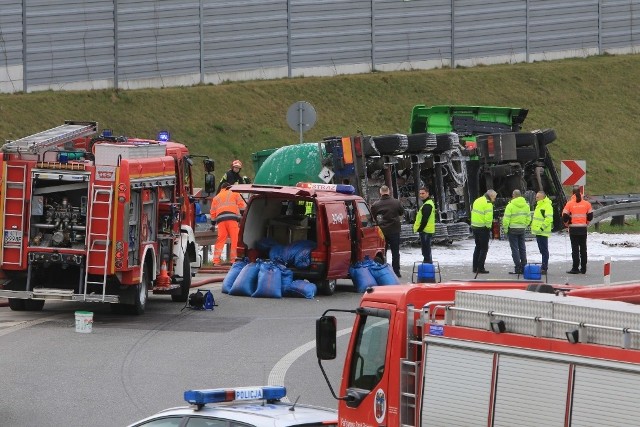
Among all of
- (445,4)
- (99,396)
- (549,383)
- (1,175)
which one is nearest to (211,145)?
(445,4)

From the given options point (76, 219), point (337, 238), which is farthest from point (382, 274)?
point (76, 219)

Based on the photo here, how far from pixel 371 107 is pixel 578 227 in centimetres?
→ 2217

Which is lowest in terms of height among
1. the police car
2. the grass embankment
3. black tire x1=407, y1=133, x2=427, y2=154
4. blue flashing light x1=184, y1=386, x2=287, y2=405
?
the police car

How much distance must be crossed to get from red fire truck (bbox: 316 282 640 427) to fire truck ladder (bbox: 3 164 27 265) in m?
10.6

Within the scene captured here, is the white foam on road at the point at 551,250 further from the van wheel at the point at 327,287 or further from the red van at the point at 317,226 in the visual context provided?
the van wheel at the point at 327,287

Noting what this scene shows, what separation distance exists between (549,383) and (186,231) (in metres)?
15.1

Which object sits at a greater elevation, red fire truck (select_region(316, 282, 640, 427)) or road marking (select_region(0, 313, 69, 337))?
red fire truck (select_region(316, 282, 640, 427))

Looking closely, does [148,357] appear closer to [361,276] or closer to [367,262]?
[361,276]

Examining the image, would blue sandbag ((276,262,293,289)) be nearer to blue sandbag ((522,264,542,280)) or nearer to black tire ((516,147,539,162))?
blue sandbag ((522,264,542,280))

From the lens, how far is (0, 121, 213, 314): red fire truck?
18219 millimetres

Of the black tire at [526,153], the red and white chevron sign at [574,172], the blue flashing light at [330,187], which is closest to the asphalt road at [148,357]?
the blue flashing light at [330,187]

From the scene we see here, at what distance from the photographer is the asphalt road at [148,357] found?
13461 millimetres

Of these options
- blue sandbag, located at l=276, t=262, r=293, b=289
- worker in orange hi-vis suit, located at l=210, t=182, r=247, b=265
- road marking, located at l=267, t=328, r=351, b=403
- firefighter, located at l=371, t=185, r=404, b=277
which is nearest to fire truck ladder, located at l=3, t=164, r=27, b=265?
road marking, located at l=267, t=328, r=351, b=403

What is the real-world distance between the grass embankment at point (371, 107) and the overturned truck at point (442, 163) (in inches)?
378
